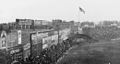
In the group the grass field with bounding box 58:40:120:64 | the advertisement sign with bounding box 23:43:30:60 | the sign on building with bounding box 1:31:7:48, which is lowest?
the grass field with bounding box 58:40:120:64

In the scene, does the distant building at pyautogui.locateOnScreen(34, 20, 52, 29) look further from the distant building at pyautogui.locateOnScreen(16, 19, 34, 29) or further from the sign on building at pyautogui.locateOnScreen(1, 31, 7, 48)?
the sign on building at pyautogui.locateOnScreen(1, 31, 7, 48)

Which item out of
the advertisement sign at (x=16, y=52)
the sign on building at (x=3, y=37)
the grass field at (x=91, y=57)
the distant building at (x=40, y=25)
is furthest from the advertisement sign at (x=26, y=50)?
the distant building at (x=40, y=25)

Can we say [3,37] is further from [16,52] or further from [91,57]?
[91,57]

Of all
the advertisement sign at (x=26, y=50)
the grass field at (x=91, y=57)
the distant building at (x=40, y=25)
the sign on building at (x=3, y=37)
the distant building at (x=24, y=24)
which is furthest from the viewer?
the distant building at (x=24, y=24)

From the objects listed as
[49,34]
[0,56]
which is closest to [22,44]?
[0,56]

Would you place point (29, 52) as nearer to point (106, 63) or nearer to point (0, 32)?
point (0, 32)

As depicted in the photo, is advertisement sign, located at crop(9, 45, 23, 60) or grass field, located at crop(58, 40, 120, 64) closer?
advertisement sign, located at crop(9, 45, 23, 60)

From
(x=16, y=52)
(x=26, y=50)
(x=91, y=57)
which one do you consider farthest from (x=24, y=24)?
(x=16, y=52)

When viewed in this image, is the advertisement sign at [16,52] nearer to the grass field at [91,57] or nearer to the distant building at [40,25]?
the grass field at [91,57]

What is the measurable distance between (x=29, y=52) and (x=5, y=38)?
9931 mm

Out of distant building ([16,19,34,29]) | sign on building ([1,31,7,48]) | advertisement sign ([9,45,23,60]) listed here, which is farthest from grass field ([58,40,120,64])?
distant building ([16,19,34,29])

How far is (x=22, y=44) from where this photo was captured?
39.1 m

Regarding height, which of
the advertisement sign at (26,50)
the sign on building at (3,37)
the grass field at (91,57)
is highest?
the sign on building at (3,37)

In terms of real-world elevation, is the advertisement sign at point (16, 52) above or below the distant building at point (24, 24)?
below
